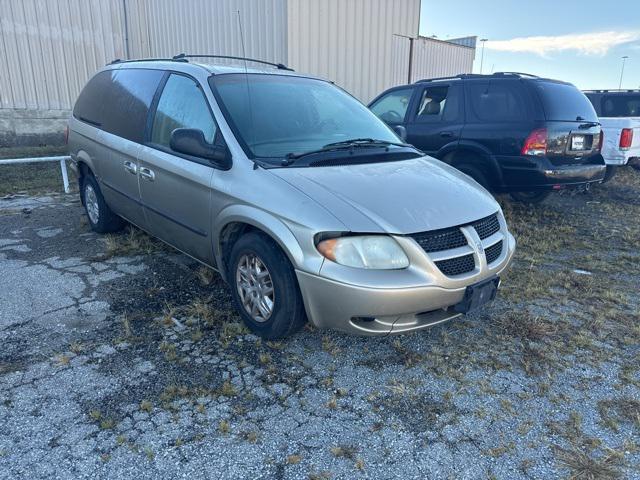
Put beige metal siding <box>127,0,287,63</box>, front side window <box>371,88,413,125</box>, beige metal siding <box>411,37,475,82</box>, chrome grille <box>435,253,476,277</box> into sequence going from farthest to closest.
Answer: beige metal siding <box>411,37,475,82</box> → beige metal siding <box>127,0,287,63</box> → front side window <box>371,88,413,125</box> → chrome grille <box>435,253,476,277</box>

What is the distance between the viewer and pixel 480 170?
6.14 meters

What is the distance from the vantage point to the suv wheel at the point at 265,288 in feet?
9.43

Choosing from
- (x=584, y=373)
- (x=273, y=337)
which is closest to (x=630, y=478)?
(x=584, y=373)

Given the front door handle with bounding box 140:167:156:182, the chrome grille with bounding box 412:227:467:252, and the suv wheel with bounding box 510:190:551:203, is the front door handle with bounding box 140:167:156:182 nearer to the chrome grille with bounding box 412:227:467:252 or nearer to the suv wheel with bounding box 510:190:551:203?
the chrome grille with bounding box 412:227:467:252

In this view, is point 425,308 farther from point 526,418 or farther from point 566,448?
point 566,448

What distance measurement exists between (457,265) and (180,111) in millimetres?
2395

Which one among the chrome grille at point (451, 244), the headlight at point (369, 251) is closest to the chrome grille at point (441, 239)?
the chrome grille at point (451, 244)

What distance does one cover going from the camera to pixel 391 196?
292cm

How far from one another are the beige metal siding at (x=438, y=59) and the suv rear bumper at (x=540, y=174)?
777 cm

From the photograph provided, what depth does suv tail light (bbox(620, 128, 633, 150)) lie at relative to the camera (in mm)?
7664

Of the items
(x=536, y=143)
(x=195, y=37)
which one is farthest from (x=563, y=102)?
(x=195, y=37)

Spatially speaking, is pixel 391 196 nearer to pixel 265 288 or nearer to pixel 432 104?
pixel 265 288

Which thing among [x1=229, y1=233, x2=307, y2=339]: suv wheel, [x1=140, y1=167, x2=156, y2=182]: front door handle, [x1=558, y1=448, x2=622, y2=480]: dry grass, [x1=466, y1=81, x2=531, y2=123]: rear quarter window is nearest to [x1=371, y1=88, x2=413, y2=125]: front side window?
[x1=466, y1=81, x2=531, y2=123]: rear quarter window

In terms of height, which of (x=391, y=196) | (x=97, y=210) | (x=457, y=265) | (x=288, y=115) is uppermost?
(x=288, y=115)
